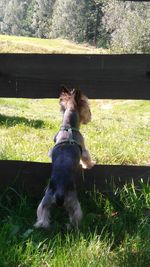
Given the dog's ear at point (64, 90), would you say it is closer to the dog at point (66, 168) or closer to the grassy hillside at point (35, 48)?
the dog at point (66, 168)

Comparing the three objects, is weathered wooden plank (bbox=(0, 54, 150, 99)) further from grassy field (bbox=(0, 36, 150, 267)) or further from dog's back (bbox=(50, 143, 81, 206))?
grassy field (bbox=(0, 36, 150, 267))

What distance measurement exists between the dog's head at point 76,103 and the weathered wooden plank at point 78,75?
1.17 ft

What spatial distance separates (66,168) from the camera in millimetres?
4137

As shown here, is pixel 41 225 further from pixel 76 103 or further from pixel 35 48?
pixel 35 48

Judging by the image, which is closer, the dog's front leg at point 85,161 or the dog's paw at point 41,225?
the dog's paw at point 41,225

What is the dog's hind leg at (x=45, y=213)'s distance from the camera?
3.97 m

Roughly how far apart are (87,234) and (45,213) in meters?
0.42

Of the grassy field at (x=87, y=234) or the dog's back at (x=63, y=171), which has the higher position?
the dog's back at (x=63, y=171)

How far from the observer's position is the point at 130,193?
14.3 ft

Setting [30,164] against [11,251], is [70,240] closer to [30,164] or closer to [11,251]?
[11,251]

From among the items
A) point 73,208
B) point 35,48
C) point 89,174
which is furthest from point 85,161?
point 35,48

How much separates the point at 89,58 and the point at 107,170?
1.08 m

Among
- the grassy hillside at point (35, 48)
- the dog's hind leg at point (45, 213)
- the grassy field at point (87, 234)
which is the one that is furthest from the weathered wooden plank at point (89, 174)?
the grassy hillside at point (35, 48)

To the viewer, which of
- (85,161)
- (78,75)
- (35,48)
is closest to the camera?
(78,75)
